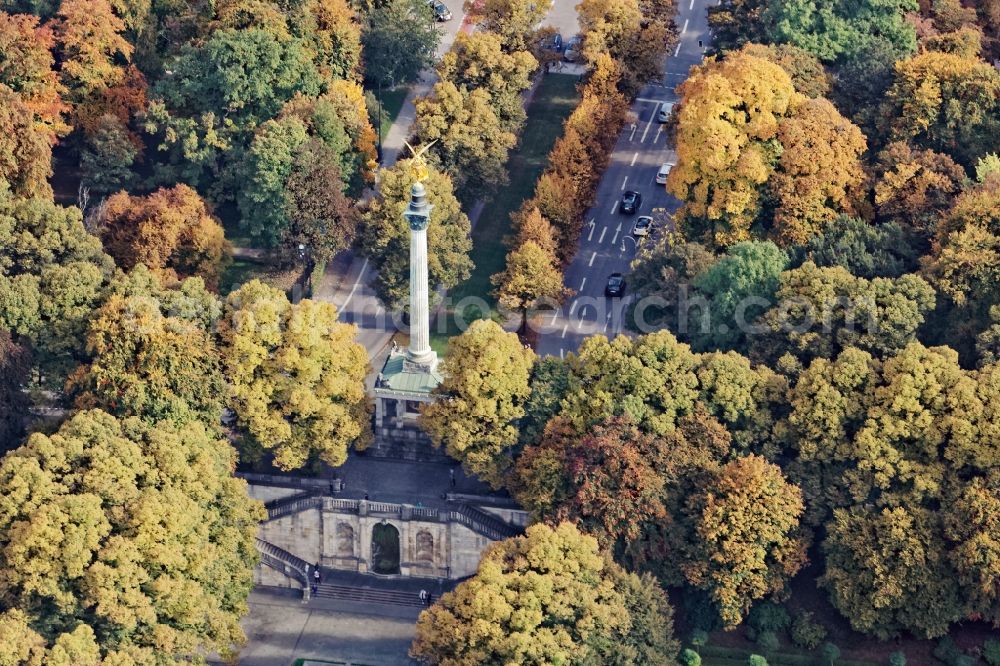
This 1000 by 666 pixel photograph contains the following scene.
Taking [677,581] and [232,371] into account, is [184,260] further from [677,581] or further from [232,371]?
[677,581]

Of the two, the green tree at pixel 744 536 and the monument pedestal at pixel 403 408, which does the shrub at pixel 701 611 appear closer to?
the green tree at pixel 744 536

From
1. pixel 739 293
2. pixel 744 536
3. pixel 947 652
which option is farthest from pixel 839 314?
pixel 947 652

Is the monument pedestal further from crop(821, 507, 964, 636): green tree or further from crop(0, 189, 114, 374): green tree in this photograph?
crop(821, 507, 964, 636): green tree

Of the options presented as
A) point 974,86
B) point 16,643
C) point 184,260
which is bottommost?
point 16,643

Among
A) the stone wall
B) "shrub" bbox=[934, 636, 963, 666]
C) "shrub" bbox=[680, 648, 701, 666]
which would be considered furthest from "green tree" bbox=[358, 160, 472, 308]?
"shrub" bbox=[934, 636, 963, 666]

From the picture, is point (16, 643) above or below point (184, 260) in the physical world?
below

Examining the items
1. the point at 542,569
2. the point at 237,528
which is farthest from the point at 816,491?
the point at 237,528
